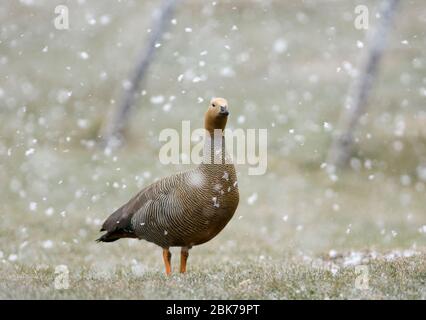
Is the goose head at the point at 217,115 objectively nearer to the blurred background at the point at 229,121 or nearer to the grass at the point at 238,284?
the grass at the point at 238,284

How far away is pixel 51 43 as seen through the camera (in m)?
27.3

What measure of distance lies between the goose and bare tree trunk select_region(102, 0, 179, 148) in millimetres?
11142

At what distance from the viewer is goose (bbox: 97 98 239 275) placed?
7492mm

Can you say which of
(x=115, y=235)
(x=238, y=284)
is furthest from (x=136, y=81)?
(x=238, y=284)

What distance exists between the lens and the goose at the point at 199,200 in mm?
7492

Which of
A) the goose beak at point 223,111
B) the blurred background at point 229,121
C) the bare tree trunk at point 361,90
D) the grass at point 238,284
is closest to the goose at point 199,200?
the goose beak at point 223,111

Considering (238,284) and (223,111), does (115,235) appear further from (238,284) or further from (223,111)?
(223,111)

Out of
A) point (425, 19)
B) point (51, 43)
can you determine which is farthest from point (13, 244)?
point (425, 19)

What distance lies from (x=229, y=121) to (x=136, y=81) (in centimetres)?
398

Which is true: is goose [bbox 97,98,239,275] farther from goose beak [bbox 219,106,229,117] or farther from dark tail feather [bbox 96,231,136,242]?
dark tail feather [bbox 96,231,136,242]

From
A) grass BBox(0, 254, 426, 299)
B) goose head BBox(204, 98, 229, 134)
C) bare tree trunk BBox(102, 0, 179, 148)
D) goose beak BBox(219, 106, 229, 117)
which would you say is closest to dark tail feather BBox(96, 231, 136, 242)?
grass BBox(0, 254, 426, 299)

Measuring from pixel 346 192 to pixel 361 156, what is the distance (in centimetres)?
223

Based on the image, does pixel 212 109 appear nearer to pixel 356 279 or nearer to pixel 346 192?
pixel 356 279
